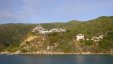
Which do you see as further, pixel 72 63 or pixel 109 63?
pixel 72 63

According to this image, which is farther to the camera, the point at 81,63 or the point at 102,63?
the point at 81,63

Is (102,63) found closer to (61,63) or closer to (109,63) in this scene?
(109,63)

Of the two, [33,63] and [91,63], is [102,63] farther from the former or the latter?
[33,63]

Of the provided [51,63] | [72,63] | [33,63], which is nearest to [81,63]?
[72,63]

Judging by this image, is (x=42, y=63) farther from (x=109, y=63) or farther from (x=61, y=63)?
(x=109, y=63)

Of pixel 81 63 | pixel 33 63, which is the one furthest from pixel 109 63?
pixel 33 63

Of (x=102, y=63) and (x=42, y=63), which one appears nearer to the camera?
(x=102, y=63)

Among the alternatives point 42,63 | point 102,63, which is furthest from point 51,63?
point 102,63
